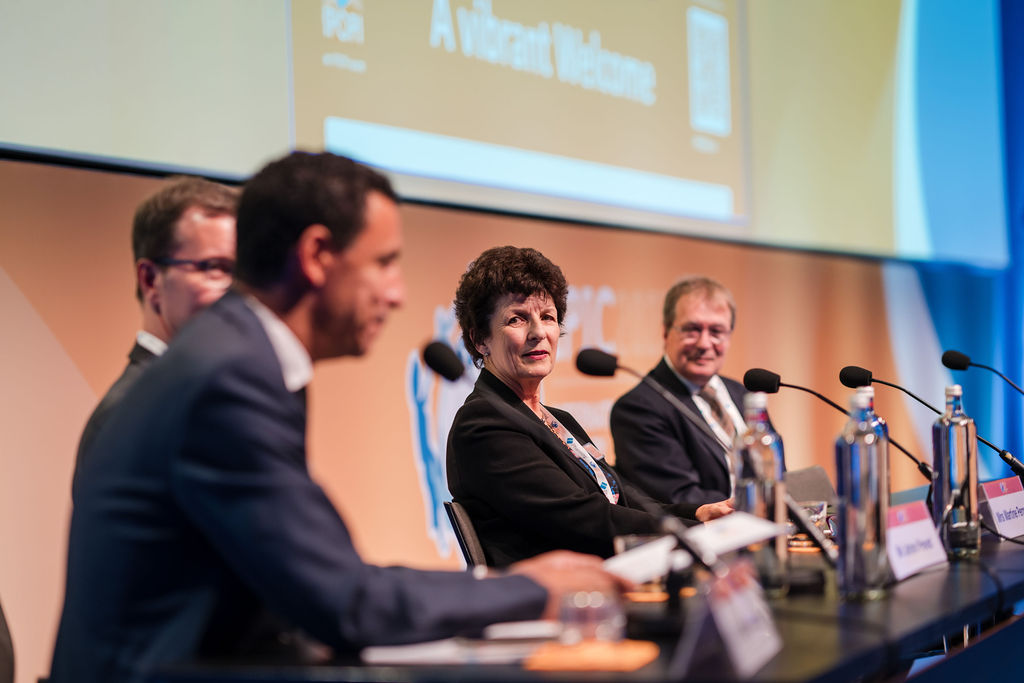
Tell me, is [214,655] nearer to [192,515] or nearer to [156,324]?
[192,515]

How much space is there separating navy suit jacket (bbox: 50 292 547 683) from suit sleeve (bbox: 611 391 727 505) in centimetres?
183

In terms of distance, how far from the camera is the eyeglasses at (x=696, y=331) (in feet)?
10.7

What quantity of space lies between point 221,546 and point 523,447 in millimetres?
1013

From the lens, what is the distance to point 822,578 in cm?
157

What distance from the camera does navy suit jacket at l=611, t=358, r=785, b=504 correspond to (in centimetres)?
301

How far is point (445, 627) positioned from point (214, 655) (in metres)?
0.27

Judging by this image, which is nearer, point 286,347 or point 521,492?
point 286,347

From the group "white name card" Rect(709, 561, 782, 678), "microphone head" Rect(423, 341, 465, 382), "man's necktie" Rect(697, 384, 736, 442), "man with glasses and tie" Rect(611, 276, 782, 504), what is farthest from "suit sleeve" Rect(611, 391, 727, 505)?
"white name card" Rect(709, 561, 782, 678)

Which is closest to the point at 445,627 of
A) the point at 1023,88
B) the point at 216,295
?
the point at 216,295

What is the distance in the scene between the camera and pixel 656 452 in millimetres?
3057

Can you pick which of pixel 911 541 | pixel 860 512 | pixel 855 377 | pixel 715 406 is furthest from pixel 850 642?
pixel 715 406

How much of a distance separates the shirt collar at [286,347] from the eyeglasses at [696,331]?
2180 mm

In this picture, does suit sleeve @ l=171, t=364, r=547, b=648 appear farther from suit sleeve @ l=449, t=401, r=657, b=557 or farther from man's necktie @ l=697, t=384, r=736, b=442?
man's necktie @ l=697, t=384, r=736, b=442

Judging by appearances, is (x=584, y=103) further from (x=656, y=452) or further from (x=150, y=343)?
(x=150, y=343)
